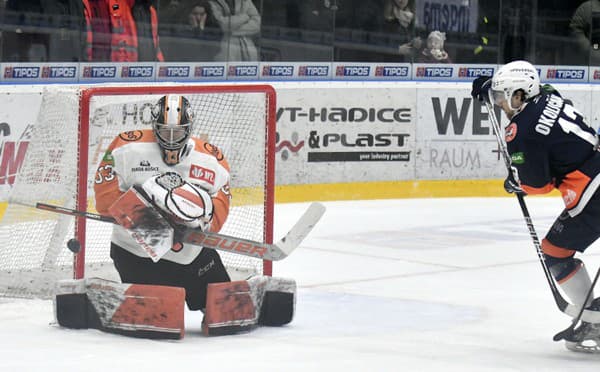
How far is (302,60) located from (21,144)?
2768mm

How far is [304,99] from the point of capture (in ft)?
32.1

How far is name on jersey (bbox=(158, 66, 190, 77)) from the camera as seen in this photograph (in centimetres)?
934

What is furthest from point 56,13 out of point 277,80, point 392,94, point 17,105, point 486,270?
point 486,270

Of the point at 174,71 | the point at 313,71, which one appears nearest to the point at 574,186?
the point at 174,71

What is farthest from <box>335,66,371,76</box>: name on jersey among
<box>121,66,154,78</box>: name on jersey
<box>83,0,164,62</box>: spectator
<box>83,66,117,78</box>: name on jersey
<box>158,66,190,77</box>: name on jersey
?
<box>83,66,117,78</box>: name on jersey

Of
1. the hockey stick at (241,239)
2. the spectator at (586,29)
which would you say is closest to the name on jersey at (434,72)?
the spectator at (586,29)

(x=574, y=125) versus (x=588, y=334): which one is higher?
(x=574, y=125)

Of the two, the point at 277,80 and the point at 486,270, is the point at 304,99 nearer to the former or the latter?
the point at 277,80

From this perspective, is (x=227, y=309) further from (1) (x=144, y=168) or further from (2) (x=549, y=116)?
(2) (x=549, y=116)

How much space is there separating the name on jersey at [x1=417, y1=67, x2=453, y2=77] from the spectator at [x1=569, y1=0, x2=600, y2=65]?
1.29 m

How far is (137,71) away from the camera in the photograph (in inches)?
360

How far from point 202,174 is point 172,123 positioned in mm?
232

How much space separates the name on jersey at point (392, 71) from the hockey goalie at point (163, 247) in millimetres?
5305

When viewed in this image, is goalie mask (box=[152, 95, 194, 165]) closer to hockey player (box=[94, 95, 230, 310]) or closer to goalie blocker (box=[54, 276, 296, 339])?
hockey player (box=[94, 95, 230, 310])
